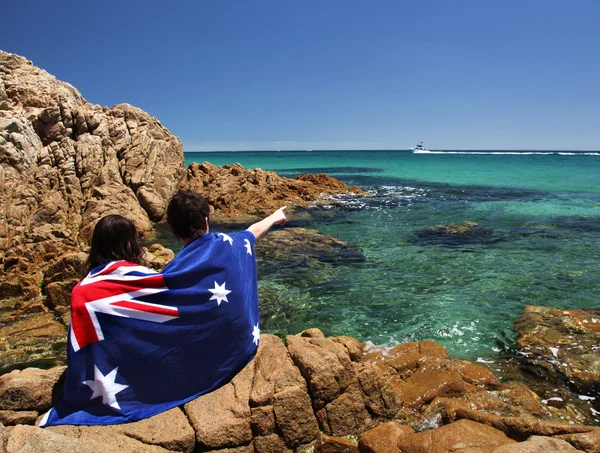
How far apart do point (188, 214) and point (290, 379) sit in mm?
1855

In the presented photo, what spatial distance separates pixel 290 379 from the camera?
3.95 meters

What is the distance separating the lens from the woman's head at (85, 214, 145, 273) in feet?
11.6

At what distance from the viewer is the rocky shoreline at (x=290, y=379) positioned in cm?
342

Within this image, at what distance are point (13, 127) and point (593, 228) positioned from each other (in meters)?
22.2

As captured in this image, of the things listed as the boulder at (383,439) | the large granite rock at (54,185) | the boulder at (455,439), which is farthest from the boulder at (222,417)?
the large granite rock at (54,185)

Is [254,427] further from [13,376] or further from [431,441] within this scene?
[13,376]

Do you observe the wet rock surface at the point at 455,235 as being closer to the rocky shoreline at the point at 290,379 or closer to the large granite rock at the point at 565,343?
the rocky shoreline at the point at 290,379

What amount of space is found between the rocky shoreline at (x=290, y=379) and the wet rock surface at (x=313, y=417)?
0.04 ft

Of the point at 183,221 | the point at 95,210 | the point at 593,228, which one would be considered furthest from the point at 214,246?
the point at 593,228

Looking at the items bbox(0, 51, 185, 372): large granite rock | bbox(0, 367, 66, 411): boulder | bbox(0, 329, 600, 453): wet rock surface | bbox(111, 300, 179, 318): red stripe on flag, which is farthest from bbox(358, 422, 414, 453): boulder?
bbox(0, 51, 185, 372): large granite rock

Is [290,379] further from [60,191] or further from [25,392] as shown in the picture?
[60,191]

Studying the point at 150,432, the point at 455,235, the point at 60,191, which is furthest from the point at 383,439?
the point at 60,191

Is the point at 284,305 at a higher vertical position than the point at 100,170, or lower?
lower

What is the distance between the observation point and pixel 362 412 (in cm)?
439
